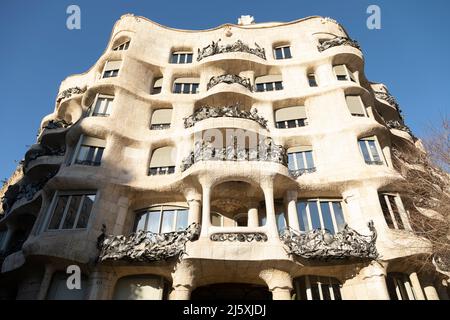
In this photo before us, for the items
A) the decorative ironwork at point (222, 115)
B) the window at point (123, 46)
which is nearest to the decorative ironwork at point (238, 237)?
the decorative ironwork at point (222, 115)

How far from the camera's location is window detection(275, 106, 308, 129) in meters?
17.1

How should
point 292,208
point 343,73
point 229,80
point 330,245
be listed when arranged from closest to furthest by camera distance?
point 330,245 < point 292,208 < point 229,80 < point 343,73

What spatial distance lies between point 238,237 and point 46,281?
26.1 ft

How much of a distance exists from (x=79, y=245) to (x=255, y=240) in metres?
7.11

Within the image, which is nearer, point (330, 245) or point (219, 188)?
point (330, 245)

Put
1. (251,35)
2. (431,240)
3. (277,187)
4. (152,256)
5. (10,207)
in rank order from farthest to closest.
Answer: (251,35) → (10,207) → (277,187) → (431,240) → (152,256)

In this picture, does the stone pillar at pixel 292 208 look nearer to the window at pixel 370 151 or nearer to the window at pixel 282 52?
the window at pixel 370 151

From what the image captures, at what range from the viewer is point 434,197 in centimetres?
1326

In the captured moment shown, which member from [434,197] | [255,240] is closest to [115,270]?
[255,240]

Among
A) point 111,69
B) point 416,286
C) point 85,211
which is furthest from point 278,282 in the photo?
point 111,69

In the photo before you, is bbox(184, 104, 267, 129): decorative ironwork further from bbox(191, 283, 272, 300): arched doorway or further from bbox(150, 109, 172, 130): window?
bbox(191, 283, 272, 300): arched doorway

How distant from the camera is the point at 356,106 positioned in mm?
16797

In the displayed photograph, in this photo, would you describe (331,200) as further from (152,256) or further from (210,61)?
(210,61)

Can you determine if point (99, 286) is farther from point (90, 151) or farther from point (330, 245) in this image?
point (330, 245)
